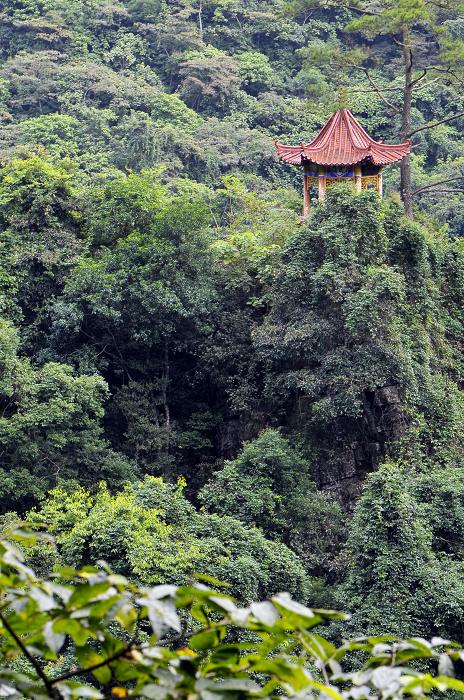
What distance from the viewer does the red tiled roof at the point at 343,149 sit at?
513 inches

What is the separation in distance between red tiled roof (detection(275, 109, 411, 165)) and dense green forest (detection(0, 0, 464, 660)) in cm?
52

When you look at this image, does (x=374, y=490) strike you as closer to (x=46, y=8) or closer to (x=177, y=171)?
(x=177, y=171)

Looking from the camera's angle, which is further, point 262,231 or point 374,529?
point 262,231

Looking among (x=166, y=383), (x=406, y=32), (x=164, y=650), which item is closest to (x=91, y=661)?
(x=164, y=650)

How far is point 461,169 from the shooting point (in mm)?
24891

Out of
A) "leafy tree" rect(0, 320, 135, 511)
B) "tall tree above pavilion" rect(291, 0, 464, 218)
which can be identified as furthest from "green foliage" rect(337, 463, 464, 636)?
"tall tree above pavilion" rect(291, 0, 464, 218)

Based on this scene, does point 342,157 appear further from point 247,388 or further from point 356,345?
point 247,388

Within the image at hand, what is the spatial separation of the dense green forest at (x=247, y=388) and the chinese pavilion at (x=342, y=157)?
2.10 feet

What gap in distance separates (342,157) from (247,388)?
4.53 m

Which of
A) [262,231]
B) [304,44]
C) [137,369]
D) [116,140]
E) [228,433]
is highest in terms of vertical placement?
[304,44]

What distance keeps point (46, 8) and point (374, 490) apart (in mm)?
25243

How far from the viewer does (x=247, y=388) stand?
1193 cm

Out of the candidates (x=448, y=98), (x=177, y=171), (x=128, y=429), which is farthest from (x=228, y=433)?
(x=448, y=98)

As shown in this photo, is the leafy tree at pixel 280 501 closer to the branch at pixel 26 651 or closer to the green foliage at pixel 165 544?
the green foliage at pixel 165 544
